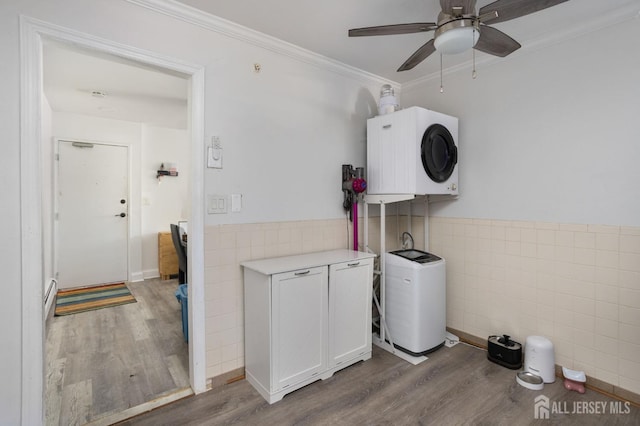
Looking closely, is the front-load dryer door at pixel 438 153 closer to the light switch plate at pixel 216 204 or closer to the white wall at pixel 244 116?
the white wall at pixel 244 116

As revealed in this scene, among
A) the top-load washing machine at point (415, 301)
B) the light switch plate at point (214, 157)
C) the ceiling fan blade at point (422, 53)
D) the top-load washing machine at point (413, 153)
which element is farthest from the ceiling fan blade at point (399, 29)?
the top-load washing machine at point (415, 301)

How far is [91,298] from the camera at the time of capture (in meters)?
4.00

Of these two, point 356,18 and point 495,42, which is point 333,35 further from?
point 495,42

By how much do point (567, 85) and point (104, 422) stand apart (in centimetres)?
369

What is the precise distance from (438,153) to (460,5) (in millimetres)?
1341

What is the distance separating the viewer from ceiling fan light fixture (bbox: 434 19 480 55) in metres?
1.53

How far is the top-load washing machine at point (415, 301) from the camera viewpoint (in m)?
2.51

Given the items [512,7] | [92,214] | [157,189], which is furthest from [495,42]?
[92,214]

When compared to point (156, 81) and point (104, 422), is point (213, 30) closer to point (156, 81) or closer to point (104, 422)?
point (156, 81)

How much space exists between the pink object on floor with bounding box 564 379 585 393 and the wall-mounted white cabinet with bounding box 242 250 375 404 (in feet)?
4.46

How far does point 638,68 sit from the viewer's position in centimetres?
196

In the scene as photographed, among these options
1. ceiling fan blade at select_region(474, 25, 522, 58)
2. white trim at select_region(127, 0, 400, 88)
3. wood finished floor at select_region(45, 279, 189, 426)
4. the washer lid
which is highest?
white trim at select_region(127, 0, 400, 88)

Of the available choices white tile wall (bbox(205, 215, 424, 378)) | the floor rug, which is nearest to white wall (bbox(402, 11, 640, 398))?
white tile wall (bbox(205, 215, 424, 378))
